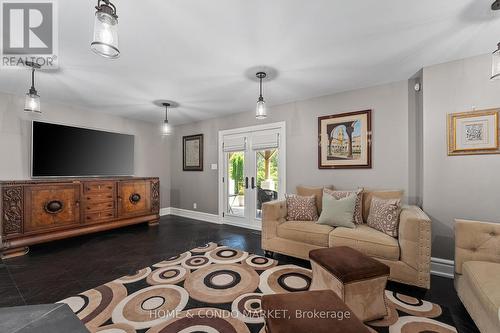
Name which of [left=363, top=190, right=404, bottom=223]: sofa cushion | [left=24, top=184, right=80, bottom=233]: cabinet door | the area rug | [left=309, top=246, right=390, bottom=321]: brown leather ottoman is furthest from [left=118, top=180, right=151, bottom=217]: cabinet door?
[left=363, top=190, right=404, bottom=223]: sofa cushion

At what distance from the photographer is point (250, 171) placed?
4477 millimetres

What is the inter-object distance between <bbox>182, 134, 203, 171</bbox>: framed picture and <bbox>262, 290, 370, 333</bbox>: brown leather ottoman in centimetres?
425

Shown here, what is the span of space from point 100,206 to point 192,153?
220cm

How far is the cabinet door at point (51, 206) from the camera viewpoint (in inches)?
122

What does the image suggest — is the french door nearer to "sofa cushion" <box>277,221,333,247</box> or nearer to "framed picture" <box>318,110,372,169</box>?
"framed picture" <box>318,110,372,169</box>

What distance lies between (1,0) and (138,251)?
115 inches

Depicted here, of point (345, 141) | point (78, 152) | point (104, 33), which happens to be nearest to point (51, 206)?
point (78, 152)

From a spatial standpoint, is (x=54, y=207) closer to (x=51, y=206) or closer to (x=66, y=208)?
(x=51, y=206)

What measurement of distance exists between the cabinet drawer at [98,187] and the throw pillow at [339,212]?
3.73 m

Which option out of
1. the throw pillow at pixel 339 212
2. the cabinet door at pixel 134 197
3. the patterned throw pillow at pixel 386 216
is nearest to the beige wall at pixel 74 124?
the cabinet door at pixel 134 197

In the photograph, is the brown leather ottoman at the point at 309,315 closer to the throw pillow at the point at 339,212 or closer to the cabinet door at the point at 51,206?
the throw pillow at the point at 339,212

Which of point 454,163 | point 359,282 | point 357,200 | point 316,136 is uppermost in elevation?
point 316,136
